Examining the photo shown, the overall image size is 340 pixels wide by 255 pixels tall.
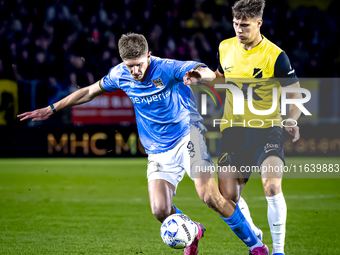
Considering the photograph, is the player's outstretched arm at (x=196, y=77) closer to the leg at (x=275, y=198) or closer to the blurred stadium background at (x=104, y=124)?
the leg at (x=275, y=198)

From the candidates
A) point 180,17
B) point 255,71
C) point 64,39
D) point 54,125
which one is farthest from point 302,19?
point 255,71

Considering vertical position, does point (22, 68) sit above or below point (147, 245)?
above

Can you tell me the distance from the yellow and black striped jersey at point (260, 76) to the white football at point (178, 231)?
3.38 feet

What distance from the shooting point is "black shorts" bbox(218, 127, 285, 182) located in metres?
4.13

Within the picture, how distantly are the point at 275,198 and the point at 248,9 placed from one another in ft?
5.43

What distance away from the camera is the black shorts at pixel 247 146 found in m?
4.13

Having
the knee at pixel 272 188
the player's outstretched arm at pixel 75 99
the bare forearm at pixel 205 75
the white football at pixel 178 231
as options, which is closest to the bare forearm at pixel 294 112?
the knee at pixel 272 188

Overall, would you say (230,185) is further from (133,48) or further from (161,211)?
(133,48)

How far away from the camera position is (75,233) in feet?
17.0

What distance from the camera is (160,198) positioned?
4.18m

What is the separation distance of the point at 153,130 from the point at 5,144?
25.9 feet

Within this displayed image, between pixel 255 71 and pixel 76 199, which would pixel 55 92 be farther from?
pixel 255 71

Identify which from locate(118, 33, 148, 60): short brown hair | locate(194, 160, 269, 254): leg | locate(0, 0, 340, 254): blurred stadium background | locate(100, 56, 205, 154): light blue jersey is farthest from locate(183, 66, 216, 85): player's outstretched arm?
locate(0, 0, 340, 254): blurred stadium background

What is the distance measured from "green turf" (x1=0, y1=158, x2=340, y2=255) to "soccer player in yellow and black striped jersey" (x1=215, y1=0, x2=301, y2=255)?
2.31 feet
